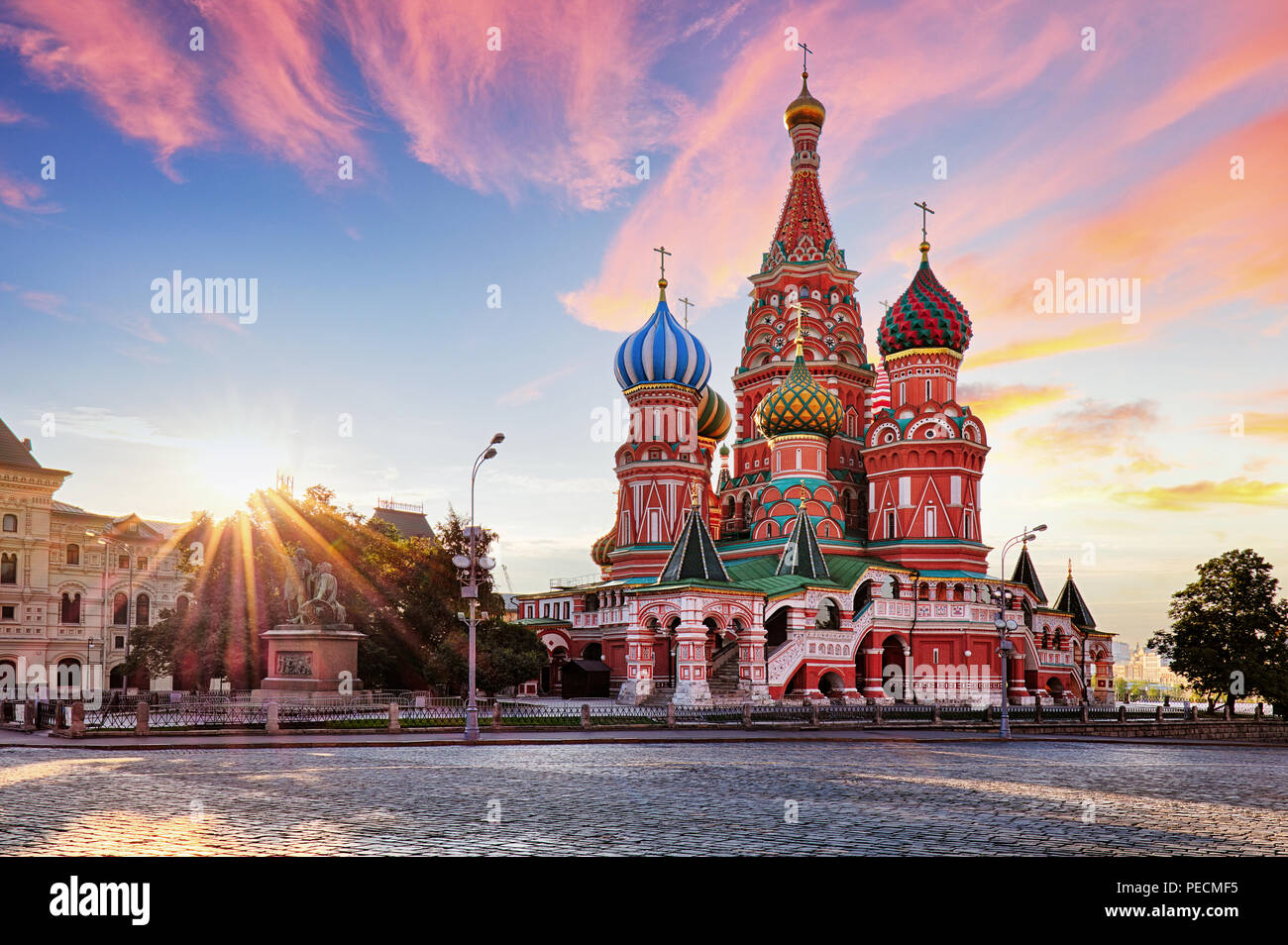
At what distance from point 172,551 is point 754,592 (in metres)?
43.7

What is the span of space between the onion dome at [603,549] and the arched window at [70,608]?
3494 cm

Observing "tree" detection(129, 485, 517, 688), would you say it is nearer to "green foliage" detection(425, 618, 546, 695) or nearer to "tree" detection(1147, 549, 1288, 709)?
"green foliage" detection(425, 618, 546, 695)

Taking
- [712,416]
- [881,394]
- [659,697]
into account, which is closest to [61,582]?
[659,697]

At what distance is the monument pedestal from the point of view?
31.7 metres

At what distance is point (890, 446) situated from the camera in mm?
58531

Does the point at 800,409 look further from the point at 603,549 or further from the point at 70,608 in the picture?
the point at 70,608

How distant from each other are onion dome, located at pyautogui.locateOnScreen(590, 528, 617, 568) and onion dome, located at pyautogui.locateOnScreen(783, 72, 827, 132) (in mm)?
32085

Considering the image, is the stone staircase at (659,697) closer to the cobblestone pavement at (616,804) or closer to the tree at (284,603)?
the tree at (284,603)

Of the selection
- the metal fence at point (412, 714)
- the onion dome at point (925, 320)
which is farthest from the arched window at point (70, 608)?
the onion dome at point (925, 320)

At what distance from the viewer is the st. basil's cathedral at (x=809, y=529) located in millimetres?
47719

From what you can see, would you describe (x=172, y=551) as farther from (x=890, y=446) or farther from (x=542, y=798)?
(x=542, y=798)

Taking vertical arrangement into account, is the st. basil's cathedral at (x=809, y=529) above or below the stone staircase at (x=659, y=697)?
above

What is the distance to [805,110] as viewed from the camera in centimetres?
6894
